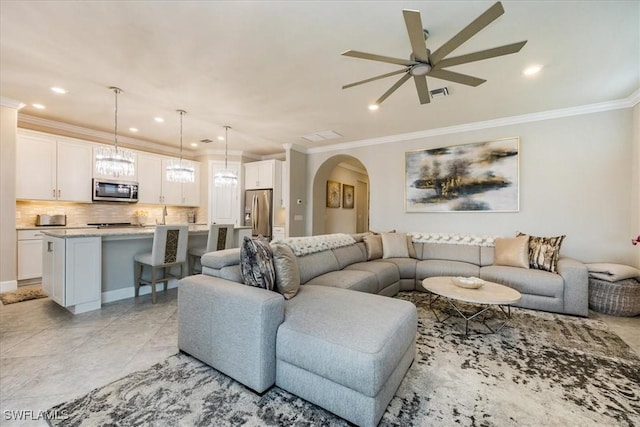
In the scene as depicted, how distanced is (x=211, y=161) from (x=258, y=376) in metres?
5.73

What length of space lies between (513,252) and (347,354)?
3181mm

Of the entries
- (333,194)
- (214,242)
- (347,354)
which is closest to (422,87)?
(347,354)

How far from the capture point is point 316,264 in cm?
305

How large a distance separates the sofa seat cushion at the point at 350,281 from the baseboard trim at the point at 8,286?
14.0 ft

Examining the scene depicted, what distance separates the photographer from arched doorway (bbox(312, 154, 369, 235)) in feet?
20.2

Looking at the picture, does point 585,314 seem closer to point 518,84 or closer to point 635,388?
point 635,388

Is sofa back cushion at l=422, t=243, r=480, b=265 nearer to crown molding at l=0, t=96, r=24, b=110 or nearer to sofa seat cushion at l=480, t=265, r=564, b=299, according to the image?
sofa seat cushion at l=480, t=265, r=564, b=299

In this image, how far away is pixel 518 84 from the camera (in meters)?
3.01

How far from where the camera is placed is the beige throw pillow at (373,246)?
4.11 m

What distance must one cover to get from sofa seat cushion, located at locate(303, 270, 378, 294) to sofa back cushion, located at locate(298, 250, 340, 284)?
0.19ft

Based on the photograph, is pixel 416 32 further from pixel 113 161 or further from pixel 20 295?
pixel 20 295

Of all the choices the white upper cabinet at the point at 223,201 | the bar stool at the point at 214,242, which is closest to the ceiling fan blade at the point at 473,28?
the bar stool at the point at 214,242

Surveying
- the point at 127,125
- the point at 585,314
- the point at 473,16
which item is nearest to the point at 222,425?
the point at 473,16

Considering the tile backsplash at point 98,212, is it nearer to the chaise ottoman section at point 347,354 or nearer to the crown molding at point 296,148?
the crown molding at point 296,148
